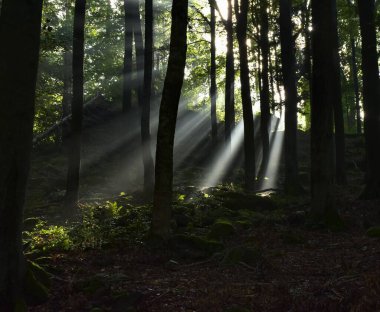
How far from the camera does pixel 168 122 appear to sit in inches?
374

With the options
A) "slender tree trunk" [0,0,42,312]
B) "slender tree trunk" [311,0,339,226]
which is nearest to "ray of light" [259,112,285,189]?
"slender tree trunk" [311,0,339,226]

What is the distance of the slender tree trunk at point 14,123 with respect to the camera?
5.50 metres

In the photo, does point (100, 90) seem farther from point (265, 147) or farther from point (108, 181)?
point (265, 147)

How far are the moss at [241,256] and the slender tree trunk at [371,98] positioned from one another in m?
7.71

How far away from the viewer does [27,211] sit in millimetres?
16141

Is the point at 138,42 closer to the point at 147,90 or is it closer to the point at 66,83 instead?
the point at 147,90

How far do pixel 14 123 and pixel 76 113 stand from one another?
9481mm

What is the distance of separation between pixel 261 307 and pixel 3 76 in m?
4.74

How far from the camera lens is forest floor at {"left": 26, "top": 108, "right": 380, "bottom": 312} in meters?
6.01

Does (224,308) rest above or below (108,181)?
below

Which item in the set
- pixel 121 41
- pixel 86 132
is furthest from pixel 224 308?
pixel 121 41

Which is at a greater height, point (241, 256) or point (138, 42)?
point (138, 42)

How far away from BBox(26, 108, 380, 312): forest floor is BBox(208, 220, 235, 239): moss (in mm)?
28

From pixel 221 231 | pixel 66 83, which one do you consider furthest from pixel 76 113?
pixel 66 83
